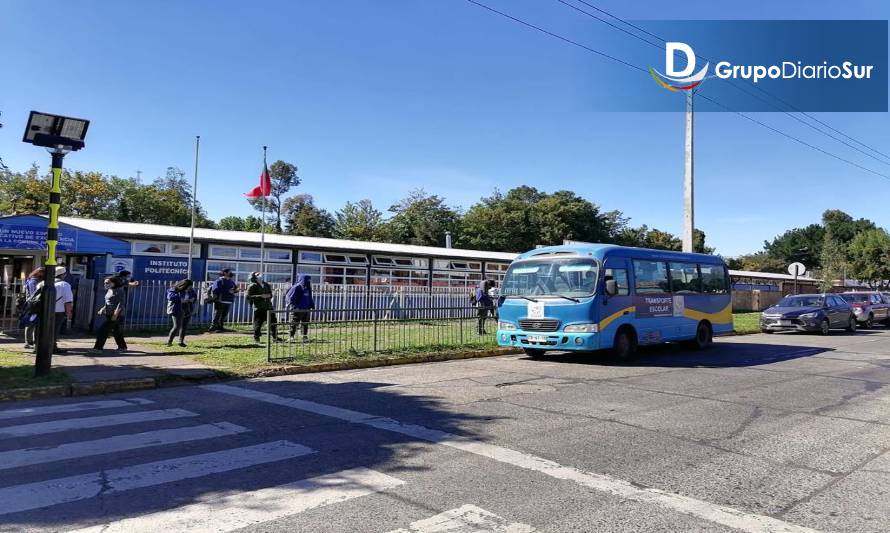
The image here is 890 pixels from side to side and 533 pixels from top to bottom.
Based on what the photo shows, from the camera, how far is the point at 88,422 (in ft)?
22.3

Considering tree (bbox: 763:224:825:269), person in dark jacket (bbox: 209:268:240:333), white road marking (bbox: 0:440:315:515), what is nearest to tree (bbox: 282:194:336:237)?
person in dark jacket (bbox: 209:268:240:333)

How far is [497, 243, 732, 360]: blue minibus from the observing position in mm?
12562

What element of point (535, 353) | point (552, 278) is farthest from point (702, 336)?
point (552, 278)

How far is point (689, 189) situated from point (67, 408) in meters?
22.2

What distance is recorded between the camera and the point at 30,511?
4.07 m

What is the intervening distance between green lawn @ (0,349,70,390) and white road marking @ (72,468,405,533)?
5980 millimetres

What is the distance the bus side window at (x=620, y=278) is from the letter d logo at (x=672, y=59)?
11010 millimetres

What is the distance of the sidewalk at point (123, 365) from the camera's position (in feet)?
31.4

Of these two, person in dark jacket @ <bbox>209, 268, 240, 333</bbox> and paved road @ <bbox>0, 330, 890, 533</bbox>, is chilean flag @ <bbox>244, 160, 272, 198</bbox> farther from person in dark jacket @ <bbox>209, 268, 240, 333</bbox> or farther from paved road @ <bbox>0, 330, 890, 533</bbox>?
paved road @ <bbox>0, 330, 890, 533</bbox>

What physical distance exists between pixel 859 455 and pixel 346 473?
5.09 meters

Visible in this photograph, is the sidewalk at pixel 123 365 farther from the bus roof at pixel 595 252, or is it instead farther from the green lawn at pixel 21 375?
the bus roof at pixel 595 252

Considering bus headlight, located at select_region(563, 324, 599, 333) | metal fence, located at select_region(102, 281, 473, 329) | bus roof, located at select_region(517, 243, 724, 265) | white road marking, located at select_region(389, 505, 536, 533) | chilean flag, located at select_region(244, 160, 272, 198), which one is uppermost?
chilean flag, located at select_region(244, 160, 272, 198)

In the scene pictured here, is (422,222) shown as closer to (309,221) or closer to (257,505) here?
(309,221)

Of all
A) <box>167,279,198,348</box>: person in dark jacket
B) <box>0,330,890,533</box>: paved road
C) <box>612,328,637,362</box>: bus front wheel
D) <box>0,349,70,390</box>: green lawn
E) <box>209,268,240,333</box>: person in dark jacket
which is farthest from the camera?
<box>209,268,240,333</box>: person in dark jacket
